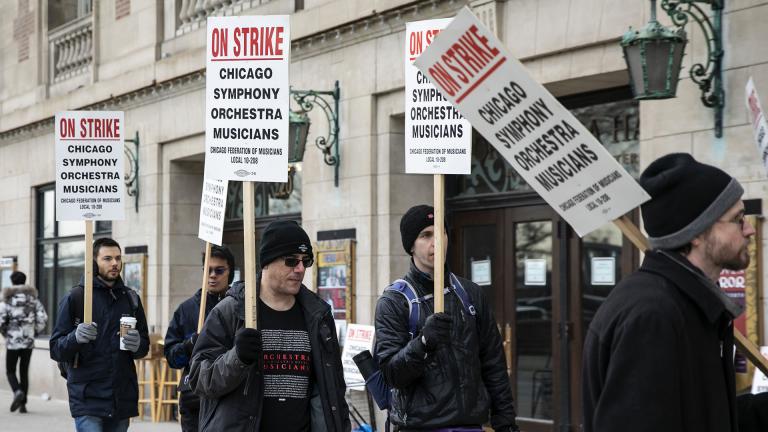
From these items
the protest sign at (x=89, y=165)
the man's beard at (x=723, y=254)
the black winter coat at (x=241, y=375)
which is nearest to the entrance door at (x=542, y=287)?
the protest sign at (x=89, y=165)

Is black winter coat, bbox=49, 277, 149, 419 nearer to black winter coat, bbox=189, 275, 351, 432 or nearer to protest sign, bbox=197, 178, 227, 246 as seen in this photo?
protest sign, bbox=197, 178, 227, 246

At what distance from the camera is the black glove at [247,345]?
5504 mm

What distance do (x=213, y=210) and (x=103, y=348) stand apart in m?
1.21

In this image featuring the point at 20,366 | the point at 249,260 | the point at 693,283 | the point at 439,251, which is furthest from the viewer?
the point at 20,366

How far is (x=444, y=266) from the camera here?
6.35m

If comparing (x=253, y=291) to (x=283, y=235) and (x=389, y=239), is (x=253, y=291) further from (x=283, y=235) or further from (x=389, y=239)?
(x=389, y=239)

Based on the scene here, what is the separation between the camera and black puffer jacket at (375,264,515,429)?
6074 mm

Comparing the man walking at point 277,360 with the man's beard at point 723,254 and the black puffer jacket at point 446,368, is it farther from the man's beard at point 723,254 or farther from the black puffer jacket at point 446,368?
the man's beard at point 723,254

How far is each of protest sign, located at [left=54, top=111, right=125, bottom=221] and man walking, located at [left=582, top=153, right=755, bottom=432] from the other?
23.1ft

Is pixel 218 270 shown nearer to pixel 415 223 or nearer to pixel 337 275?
pixel 415 223

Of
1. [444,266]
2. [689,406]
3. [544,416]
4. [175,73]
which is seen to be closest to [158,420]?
[175,73]

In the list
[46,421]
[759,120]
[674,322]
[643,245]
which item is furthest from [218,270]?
[46,421]

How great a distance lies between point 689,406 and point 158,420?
12.8 m

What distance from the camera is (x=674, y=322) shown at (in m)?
3.26
